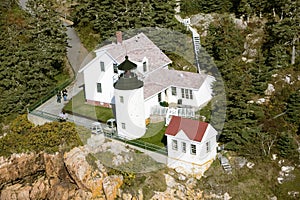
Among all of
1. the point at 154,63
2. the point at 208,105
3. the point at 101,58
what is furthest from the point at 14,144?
the point at 208,105

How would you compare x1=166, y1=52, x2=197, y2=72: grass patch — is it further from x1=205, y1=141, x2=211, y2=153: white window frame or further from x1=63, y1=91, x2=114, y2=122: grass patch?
x1=205, y1=141, x2=211, y2=153: white window frame

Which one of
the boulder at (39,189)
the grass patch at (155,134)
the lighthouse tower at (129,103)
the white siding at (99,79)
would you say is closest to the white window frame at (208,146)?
the grass patch at (155,134)

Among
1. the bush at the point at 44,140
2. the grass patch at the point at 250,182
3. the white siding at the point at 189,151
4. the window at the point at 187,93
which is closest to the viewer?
the grass patch at the point at 250,182

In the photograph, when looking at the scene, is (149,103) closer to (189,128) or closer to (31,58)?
(189,128)

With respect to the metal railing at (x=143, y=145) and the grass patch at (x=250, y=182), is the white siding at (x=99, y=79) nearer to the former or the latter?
the metal railing at (x=143, y=145)

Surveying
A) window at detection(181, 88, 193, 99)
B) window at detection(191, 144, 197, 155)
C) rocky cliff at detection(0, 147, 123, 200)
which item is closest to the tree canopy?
rocky cliff at detection(0, 147, 123, 200)

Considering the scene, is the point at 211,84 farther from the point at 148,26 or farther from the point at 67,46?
the point at 67,46

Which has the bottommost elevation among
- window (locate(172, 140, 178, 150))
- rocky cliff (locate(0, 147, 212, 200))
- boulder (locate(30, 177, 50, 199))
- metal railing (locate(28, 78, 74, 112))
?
boulder (locate(30, 177, 50, 199))

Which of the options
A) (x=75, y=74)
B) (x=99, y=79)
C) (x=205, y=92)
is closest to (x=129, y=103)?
(x=99, y=79)
